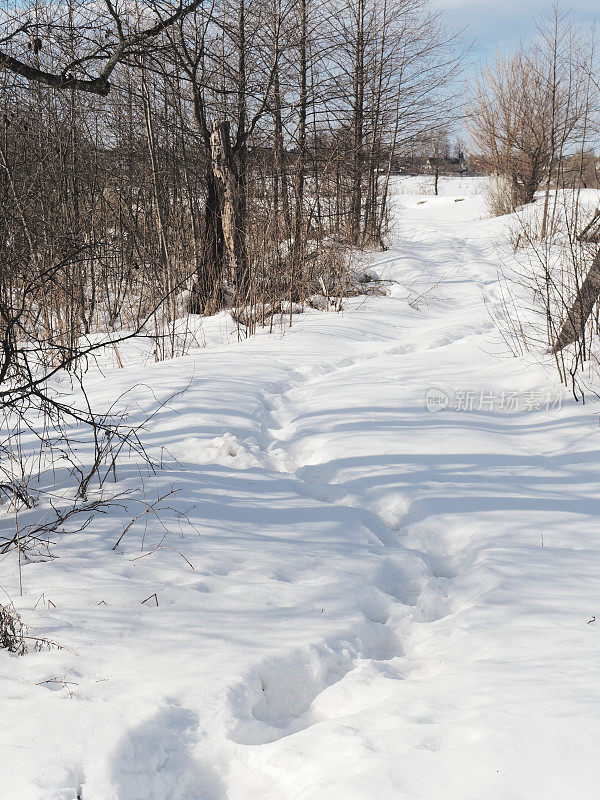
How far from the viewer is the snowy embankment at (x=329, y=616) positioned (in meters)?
1.52

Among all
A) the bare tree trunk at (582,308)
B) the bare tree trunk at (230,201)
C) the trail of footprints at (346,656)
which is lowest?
the trail of footprints at (346,656)

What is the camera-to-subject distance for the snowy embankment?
152 centimetres

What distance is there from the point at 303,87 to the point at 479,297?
14.3 feet

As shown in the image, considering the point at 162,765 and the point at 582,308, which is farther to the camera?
the point at 582,308

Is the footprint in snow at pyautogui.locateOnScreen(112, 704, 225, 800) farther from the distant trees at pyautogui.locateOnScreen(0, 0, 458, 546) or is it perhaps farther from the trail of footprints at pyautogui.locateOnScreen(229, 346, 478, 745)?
the distant trees at pyautogui.locateOnScreen(0, 0, 458, 546)

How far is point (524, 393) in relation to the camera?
16.1ft

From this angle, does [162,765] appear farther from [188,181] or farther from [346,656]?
[188,181]

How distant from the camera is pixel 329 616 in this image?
7.37 feet

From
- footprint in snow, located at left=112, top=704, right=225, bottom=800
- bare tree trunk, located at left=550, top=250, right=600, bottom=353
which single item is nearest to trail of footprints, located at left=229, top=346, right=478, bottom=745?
footprint in snow, located at left=112, top=704, right=225, bottom=800

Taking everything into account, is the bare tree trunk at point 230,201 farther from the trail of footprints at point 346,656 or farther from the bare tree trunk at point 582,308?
the trail of footprints at point 346,656

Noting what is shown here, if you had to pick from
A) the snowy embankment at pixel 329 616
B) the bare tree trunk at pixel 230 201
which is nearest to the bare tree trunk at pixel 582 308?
the snowy embankment at pixel 329 616

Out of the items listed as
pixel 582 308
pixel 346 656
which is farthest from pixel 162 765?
pixel 582 308

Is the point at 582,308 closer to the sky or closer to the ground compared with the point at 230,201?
closer to the ground

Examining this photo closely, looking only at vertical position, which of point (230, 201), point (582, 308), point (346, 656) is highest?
point (230, 201)
